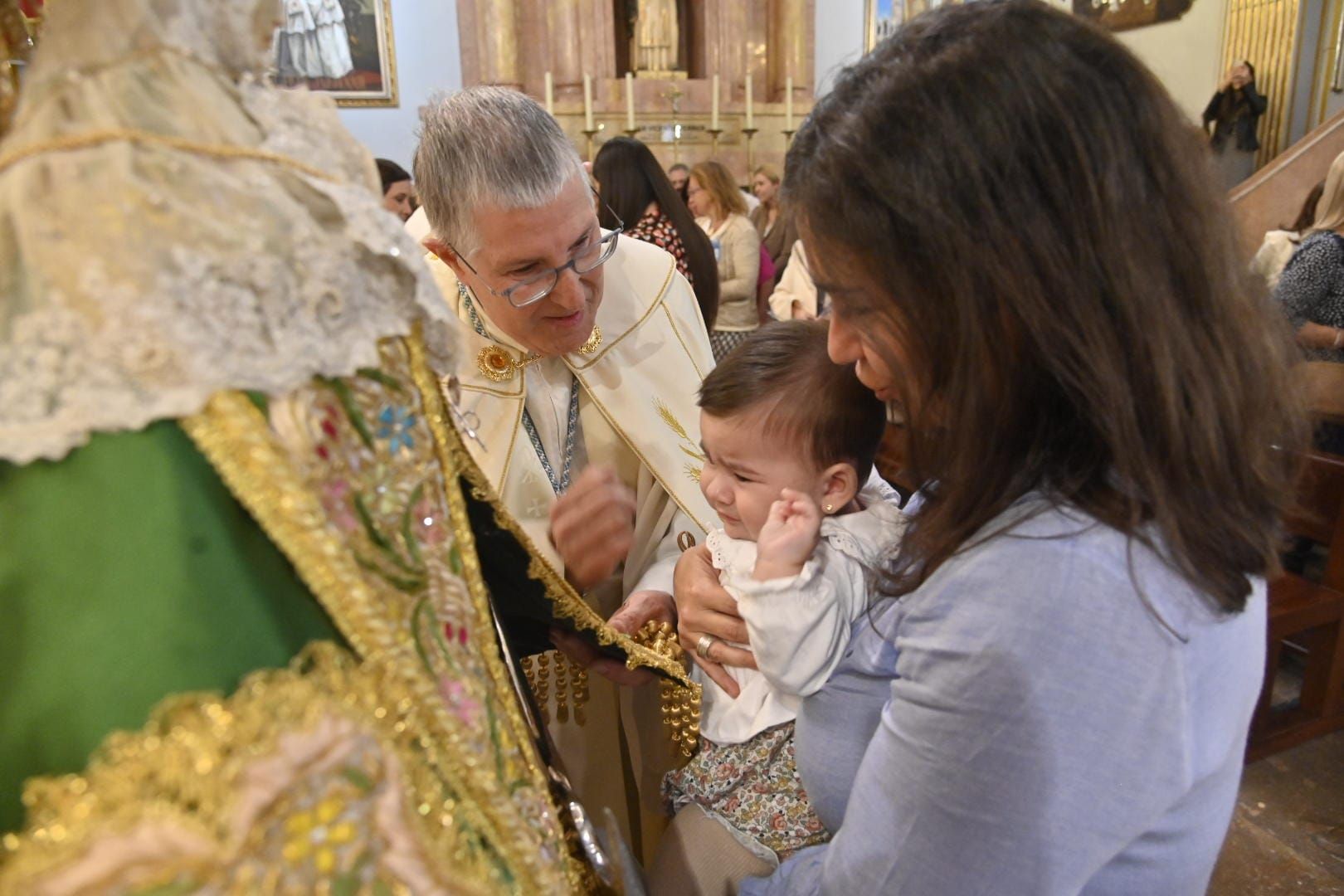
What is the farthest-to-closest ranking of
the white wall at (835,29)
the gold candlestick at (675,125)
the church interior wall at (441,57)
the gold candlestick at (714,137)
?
the white wall at (835,29) < the gold candlestick at (675,125) < the gold candlestick at (714,137) < the church interior wall at (441,57)

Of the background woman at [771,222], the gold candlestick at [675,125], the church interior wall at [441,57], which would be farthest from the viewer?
the gold candlestick at [675,125]

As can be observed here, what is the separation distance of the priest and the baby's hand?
0.32 meters

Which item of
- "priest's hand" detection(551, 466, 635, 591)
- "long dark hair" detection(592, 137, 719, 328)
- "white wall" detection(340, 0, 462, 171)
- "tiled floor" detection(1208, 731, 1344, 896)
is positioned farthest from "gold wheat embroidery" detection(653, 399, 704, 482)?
"white wall" detection(340, 0, 462, 171)

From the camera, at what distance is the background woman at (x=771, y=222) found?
6.50 m

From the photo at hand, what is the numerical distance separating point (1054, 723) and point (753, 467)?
0.80 meters

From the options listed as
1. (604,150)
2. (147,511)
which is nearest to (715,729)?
(147,511)

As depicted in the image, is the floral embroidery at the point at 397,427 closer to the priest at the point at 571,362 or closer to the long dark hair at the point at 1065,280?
the long dark hair at the point at 1065,280

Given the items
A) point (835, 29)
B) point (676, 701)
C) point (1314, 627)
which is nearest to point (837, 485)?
point (676, 701)

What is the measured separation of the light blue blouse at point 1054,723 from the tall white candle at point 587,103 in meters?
8.47

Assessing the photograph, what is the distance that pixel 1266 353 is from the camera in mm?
948

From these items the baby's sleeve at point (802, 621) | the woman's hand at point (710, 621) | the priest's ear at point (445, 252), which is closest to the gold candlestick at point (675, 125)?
the priest's ear at point (445, 252)

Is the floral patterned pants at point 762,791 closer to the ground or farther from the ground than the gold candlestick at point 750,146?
closer to the ground

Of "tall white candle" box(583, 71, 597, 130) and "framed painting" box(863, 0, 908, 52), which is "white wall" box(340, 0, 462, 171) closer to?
"tall white candle" box(583, 71, 597, 130)

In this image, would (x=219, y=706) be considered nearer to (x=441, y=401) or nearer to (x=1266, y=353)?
(x=441, y=401)
